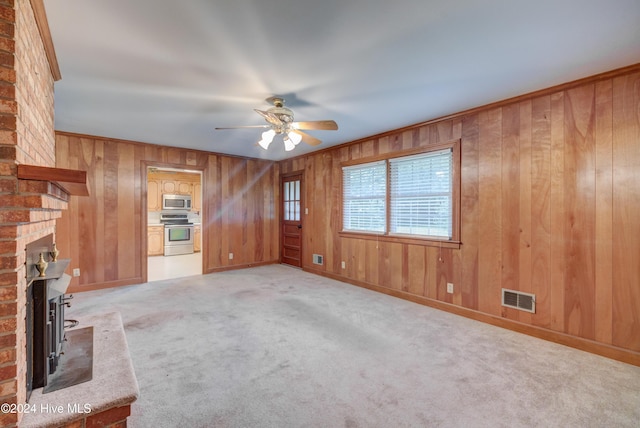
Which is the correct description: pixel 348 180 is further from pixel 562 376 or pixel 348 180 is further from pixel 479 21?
pixel 562 376

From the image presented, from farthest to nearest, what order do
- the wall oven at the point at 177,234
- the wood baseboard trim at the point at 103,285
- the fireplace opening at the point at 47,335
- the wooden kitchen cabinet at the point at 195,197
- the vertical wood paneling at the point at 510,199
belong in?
the wooden kitchen cabinet at the point at 195,197
the wall oven at the point at 177,234
the wood baseboard trim at the point at 103,285
the vertical wood paneling at the point at 510,199
the fireplace opening at the point at 47,335

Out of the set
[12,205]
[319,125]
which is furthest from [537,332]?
[12,205]

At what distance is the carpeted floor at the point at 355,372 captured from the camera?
1751 millimetres

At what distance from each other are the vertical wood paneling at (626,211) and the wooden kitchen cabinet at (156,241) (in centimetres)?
908

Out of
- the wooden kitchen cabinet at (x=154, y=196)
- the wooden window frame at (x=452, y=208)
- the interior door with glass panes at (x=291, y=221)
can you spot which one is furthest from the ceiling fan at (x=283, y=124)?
the wooden kitchen cabinet at (x=154, y=196)

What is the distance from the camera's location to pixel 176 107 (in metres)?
3.23

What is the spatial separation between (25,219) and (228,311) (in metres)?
2.62

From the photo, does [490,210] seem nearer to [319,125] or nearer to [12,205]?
[319,125]

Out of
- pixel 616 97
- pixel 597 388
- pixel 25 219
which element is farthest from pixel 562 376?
pixel 25 219

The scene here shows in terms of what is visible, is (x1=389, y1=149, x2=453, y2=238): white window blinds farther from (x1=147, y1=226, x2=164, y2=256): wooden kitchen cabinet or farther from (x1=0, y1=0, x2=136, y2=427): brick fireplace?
(x1=147, y1=226, x2=164, y2=256): wooden kitchen cabinet

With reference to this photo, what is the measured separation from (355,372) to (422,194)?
2.50m

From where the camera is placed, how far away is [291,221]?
248 inches

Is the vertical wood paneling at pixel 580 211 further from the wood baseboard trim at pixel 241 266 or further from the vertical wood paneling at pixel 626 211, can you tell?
the wood baseboard trim at pixel 241 266

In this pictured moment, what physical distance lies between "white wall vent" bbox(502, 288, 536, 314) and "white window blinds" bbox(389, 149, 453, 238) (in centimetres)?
91
